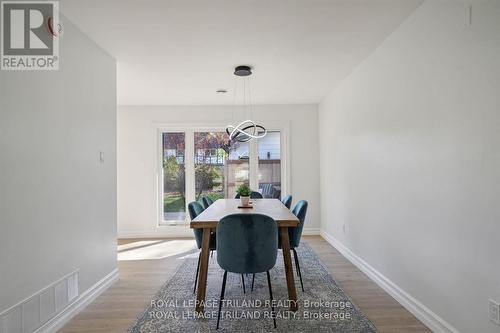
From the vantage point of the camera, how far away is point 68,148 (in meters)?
2.51

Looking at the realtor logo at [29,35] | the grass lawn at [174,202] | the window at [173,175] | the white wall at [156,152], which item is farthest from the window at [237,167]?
the realtor logo at [29,35]

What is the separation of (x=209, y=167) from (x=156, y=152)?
1022 millimetres

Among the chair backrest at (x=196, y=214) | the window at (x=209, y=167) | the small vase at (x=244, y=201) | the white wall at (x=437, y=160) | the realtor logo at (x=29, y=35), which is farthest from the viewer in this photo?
the window at (x=209, y=167)

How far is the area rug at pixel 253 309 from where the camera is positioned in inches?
89.9

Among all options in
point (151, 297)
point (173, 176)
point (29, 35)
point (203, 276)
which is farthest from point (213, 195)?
point (29, 35)

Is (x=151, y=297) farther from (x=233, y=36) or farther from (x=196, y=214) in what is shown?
(x=233, y=36)

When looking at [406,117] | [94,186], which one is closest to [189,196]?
[94,186]

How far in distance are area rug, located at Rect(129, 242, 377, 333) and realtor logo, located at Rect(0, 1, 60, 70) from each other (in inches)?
82.3

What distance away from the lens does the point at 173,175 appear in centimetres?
584

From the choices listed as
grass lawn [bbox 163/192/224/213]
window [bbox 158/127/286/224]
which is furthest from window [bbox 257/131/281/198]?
grass lawn [bbox 163/192/224/213]

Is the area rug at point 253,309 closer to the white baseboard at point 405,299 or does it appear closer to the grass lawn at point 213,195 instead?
the white baseboard at point 405,299

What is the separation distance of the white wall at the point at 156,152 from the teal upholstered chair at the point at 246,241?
3.51 meters

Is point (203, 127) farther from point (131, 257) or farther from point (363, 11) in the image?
point (363, 11)

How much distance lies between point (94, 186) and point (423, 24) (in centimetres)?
317
